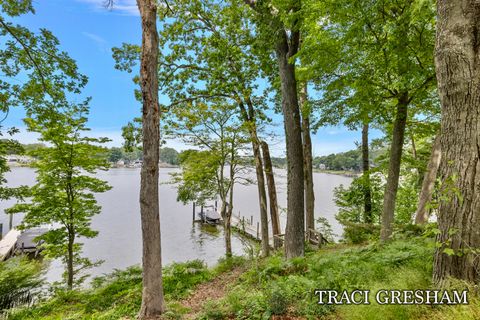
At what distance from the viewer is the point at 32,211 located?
8.46 m

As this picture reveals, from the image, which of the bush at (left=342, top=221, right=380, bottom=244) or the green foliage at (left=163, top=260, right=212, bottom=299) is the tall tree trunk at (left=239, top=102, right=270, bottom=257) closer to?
the green foliage at (left=163, top=260, right=212, bottom=299)

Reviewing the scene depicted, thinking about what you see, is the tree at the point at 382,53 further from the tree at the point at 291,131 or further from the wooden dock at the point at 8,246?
the wooden dock at the point at 8,246

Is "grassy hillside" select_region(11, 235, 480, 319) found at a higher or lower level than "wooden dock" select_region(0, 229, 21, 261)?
higher

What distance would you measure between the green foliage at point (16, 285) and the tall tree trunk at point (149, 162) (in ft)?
23.1

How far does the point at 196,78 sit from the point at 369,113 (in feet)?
19.6

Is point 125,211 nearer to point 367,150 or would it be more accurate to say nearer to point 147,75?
point 367,150

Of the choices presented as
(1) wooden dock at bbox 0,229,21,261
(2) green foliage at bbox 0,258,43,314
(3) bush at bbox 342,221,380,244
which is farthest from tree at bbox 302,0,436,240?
(1) wooden dock at bbox 0,229,21,261

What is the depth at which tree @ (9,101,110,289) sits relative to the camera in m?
8.35

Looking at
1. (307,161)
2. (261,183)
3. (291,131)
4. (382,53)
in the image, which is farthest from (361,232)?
(382,53)

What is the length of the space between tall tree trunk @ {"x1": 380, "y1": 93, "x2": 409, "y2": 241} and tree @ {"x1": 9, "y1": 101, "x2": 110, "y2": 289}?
908cm

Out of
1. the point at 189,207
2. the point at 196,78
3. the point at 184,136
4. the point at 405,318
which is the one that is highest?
the point at 196,78

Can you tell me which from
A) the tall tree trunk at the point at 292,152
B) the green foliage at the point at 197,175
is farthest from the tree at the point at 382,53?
the green foliage at the point at 197,175

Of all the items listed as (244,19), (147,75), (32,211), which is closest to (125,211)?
(32,211)

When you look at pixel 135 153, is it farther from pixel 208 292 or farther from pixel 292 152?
pixel 292 152
